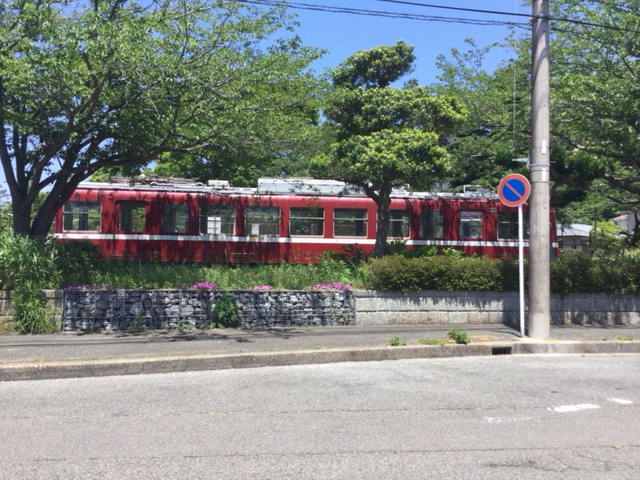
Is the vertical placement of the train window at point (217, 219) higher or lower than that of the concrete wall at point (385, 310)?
higher

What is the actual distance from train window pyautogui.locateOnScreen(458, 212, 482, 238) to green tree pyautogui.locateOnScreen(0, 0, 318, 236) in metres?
8.23

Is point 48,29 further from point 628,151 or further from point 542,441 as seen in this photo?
point 628,151

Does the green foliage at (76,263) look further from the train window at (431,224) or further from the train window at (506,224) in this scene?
the train window at (506,224)

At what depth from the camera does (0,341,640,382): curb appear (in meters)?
7.62

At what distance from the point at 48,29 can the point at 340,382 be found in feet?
26.1

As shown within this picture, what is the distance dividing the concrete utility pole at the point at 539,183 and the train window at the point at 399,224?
8298 millimetres

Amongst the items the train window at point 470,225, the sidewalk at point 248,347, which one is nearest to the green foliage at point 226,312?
the sidewalk at point 248,347

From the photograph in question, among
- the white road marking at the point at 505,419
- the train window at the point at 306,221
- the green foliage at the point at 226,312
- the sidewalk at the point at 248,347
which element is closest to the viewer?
the white road marking at the point at 505,419

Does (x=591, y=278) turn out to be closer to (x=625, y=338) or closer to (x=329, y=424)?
(x=625, y=338)

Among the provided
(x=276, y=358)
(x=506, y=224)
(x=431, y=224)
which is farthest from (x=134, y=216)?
(x=506, y=224)

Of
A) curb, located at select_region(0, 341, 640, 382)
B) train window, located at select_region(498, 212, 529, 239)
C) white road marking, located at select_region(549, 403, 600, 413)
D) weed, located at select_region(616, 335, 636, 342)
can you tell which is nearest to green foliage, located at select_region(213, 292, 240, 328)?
curb, located at select_region(0, 341, 640, 382)

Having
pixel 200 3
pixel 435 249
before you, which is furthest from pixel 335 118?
pixel 435 249

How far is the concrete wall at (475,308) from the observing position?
472 inches

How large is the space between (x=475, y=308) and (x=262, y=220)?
8249 millimetres
